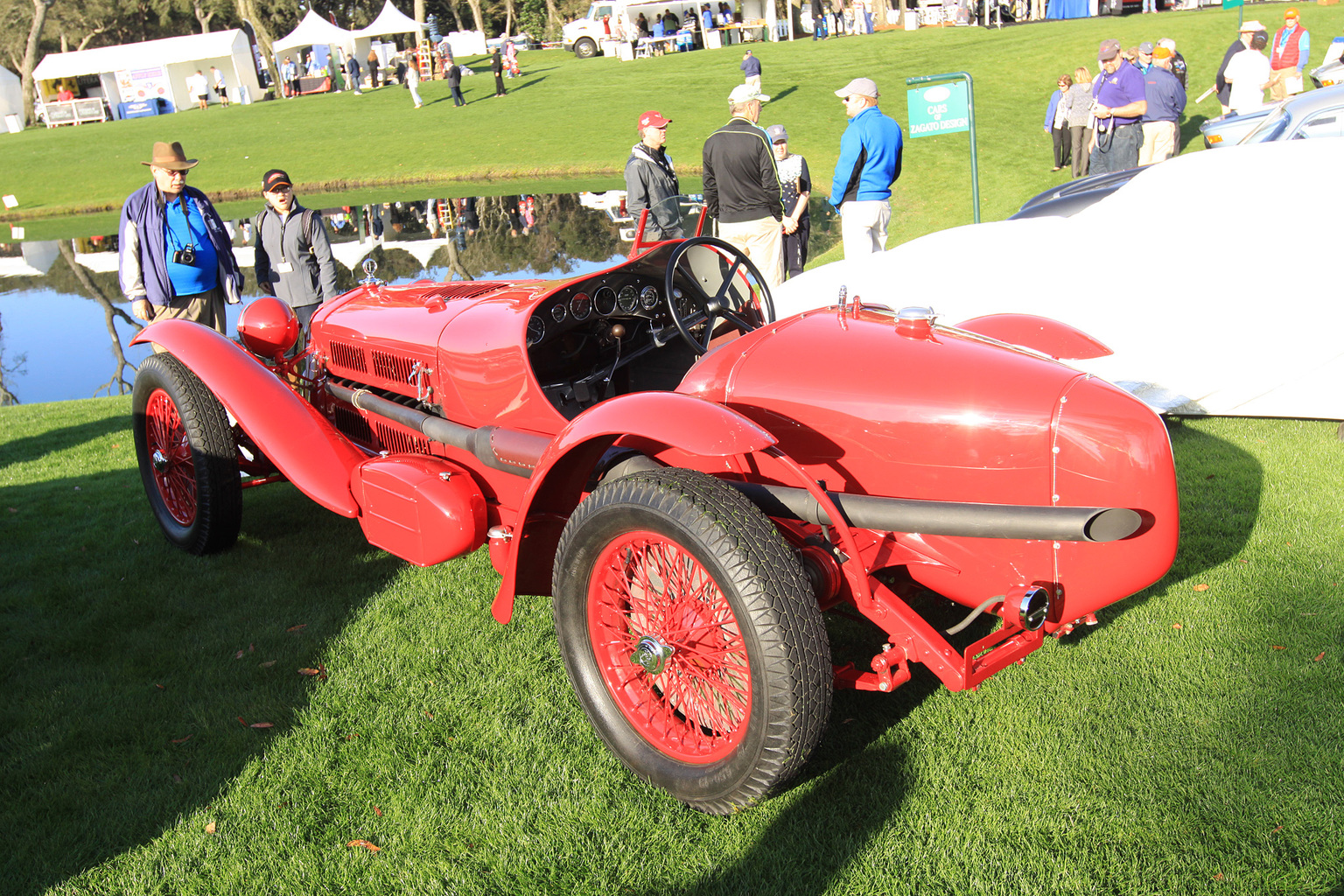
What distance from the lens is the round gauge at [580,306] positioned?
3666mm

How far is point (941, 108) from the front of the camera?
948 centimetres

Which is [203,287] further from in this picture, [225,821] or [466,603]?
[225,821]

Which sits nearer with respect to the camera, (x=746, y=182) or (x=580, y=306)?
(x=580, y=306)

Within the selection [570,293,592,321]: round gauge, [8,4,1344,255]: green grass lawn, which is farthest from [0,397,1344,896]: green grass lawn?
[8,4,1344,255]: green grass lawn

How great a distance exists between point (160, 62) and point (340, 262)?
35506mm

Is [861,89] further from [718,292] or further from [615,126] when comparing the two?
[615,126]

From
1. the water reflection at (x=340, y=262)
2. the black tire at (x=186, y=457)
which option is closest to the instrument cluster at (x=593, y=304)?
the black tire at (x=186, y=457)

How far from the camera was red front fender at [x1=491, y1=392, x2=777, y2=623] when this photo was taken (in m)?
2.39

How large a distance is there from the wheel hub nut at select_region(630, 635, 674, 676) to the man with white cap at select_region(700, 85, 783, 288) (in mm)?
4868

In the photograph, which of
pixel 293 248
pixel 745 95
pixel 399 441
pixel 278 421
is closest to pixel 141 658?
pixel 278 421

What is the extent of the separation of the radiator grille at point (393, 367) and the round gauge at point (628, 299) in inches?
38.9

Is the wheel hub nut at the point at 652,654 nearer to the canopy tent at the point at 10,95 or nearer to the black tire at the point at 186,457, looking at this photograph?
the black tire at the point at 186,457

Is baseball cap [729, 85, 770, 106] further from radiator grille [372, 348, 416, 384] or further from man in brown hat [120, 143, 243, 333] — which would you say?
radiator grille [372, 348, 416, 384]

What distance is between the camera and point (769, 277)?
Answer: 773 centimetres
